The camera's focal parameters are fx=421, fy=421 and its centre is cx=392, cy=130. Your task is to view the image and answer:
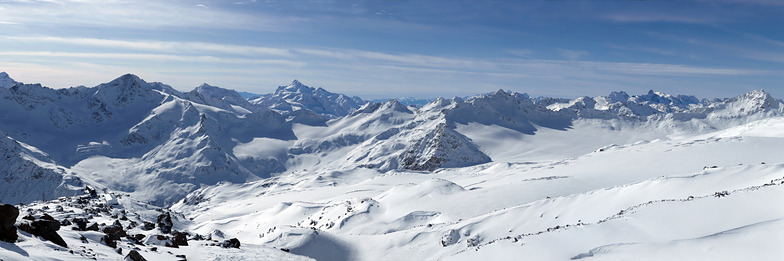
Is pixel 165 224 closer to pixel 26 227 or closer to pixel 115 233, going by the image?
pixel 115 233

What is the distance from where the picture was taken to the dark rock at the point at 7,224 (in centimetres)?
1859

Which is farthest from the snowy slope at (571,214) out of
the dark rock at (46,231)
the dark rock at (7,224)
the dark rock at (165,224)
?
the dark rock at (7,224)

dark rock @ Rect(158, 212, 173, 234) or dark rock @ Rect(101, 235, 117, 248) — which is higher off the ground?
dark rock @ Rect(101, 235, 117, 248)

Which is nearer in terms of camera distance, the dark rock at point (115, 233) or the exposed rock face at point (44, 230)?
the exposed rock face at point (44, 230)

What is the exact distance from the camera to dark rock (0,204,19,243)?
18.6m

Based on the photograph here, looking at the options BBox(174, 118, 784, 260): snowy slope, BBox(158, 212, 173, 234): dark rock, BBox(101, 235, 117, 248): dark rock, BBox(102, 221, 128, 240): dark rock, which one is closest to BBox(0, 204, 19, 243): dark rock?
BBox(101, 235, 117, 248): dark rock

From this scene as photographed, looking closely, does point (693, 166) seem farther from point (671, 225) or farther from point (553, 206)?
point (671, 225)

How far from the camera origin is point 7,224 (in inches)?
738

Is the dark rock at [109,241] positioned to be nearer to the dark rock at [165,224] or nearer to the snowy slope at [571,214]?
the dark rock at [165,224]

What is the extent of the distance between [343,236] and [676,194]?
3371 centimetres

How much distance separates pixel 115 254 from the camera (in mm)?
22641

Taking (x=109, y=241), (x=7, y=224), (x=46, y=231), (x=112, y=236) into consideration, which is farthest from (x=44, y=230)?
(x=112, y=236)

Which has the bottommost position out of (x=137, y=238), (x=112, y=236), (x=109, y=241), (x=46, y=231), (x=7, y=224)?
(x=137, y=238)

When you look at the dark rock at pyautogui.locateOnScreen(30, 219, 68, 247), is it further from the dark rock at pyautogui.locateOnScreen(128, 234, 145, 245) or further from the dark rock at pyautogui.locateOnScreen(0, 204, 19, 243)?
the dark rock at pyautogui.locateOnScreen(128, 234, 145, 245)
